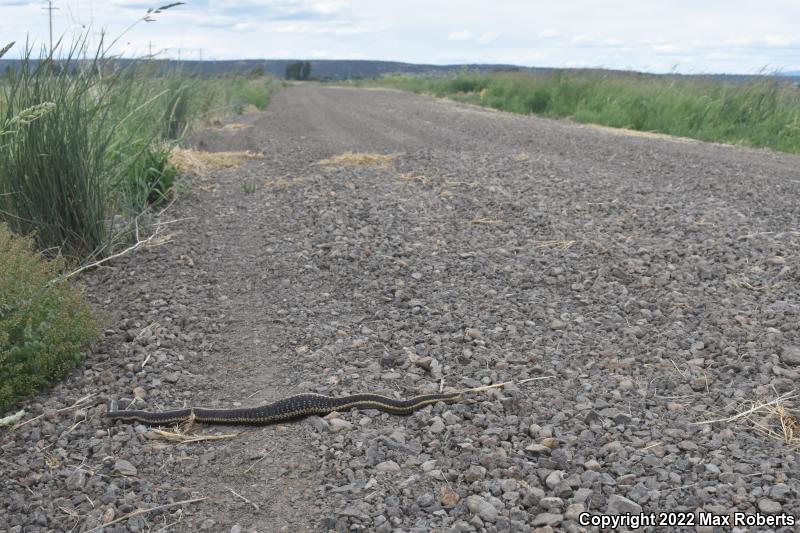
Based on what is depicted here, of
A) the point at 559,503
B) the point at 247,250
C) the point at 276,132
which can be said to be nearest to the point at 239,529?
the point at 559,503

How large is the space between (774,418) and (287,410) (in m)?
2.15

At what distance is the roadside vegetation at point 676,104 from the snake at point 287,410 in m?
10.6

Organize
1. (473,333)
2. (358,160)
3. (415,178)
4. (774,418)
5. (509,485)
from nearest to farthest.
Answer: (509,485) < (774,418) < (473,333) < (415,178) < (358,160)

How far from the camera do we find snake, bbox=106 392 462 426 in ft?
11.6

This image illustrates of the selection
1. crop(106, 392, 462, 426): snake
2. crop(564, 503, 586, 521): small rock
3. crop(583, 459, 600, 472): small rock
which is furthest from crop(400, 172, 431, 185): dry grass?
crop(564, 503, 586, 521): small rock

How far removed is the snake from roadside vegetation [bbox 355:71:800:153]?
10637 millimetres

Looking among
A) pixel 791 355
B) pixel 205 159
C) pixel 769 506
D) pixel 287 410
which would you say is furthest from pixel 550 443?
pixel 205 159

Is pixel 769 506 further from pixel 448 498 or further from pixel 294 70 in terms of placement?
pixel 294 70

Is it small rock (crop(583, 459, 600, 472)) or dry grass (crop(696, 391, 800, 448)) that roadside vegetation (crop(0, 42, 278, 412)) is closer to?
small rock (crop(583, 459, 600, 472))

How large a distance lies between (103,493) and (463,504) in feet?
4.62

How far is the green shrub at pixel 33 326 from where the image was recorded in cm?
372

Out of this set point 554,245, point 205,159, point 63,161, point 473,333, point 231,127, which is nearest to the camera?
point 473,333

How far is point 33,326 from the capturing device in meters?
3.93

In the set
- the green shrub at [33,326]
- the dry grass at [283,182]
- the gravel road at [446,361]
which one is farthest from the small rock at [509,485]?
the dry grass at [283,182]
